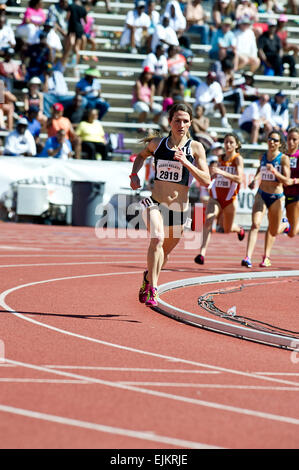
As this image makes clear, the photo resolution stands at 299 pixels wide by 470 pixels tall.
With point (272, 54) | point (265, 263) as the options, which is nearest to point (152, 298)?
point (265, 263)

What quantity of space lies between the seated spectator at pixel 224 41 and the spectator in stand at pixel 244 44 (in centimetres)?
21

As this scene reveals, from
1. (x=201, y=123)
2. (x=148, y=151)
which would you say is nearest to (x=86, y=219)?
(x=201, y=123)

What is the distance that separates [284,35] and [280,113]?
368 cm

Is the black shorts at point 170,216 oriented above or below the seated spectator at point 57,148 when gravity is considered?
above

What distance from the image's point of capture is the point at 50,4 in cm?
2759

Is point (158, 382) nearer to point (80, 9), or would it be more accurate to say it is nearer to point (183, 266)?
point (183, 266)

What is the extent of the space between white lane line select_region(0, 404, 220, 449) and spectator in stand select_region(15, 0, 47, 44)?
20.8 metres

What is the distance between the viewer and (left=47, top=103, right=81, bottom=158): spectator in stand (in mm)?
23047

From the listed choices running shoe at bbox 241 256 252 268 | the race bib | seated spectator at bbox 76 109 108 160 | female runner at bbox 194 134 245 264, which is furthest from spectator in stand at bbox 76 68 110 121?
the race bib

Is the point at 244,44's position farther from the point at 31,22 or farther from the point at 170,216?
the point at 170,216

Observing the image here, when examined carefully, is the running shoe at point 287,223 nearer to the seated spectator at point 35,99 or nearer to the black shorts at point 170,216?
the black shorts at point 170,216

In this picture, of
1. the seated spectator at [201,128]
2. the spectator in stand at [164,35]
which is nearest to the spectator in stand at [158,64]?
the spectator in stand at [164,35]

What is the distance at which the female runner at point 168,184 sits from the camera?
928 centimetres

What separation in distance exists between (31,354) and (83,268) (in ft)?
22.8
